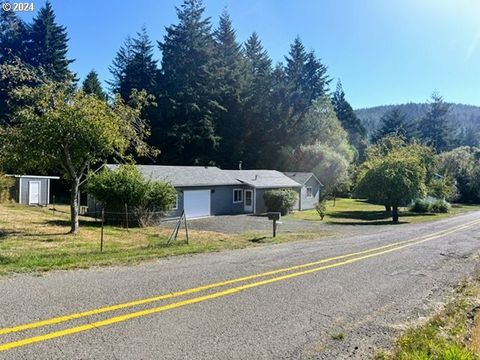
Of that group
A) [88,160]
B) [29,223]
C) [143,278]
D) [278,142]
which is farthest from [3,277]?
[278,142]

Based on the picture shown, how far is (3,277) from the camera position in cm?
789

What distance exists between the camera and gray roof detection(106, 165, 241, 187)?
28328 mm

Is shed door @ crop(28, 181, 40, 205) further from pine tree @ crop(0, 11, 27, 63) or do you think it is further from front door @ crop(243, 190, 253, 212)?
pine tree @ crop(0, 11, 27, 63)

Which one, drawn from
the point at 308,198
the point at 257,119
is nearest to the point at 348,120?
the point at 257,119

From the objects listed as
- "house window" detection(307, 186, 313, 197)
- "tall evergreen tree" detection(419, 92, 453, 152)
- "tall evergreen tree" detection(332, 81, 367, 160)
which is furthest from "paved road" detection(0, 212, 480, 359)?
"tall evergreen tree" detection(419, 92, 453, 152)

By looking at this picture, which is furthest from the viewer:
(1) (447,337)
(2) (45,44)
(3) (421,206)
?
(2) (45,44)

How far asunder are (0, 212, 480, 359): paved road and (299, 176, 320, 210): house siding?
28.1 meters

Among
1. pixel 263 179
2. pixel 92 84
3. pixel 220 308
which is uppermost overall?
pixel 92 84

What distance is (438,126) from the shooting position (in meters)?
93.8

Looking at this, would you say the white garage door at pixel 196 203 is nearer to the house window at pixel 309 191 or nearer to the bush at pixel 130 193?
the bush at pixel 130 193

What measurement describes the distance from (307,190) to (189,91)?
Result: 1886cm

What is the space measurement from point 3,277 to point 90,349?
418cm

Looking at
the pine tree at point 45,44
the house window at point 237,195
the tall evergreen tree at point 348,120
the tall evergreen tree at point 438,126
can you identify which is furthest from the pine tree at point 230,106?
the tall evergreen tree at point 438,126

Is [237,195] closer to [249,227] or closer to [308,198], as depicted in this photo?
[308,198]
